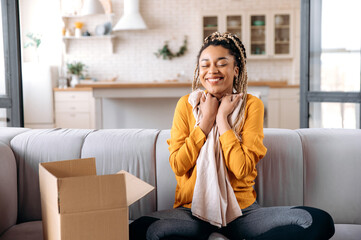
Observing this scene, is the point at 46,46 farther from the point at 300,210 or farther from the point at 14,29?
the point at 300,210

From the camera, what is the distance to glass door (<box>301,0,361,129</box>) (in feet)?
9.74

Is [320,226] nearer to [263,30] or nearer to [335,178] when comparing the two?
[335,178]

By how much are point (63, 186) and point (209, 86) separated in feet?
2.39

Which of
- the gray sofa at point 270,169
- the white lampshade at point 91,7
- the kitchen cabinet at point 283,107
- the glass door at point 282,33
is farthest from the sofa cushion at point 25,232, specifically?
the glass door at point 282,33

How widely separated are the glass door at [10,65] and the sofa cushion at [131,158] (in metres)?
1.70

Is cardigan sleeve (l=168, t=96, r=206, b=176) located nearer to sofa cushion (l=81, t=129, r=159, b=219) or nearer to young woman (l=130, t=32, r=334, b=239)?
young woman (l=130, t=32, r=334, b=239)

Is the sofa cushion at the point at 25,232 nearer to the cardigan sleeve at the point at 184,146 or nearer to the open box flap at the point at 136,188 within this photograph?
the open box flap at the point at 136,188

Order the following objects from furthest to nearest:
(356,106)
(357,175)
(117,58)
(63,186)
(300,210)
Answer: (117,58) → (356,106) → (357,175) → (300,210) → (63,186)

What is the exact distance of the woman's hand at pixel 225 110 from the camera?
4.63 feet

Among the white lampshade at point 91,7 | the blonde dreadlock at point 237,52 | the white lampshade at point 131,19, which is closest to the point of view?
the blonde dreadlock at point 237,52

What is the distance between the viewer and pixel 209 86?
149cm

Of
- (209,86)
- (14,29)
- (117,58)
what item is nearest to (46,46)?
(117,58)

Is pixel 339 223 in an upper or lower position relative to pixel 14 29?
lower

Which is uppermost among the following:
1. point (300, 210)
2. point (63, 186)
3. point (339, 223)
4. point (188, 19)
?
point (188, 19)
